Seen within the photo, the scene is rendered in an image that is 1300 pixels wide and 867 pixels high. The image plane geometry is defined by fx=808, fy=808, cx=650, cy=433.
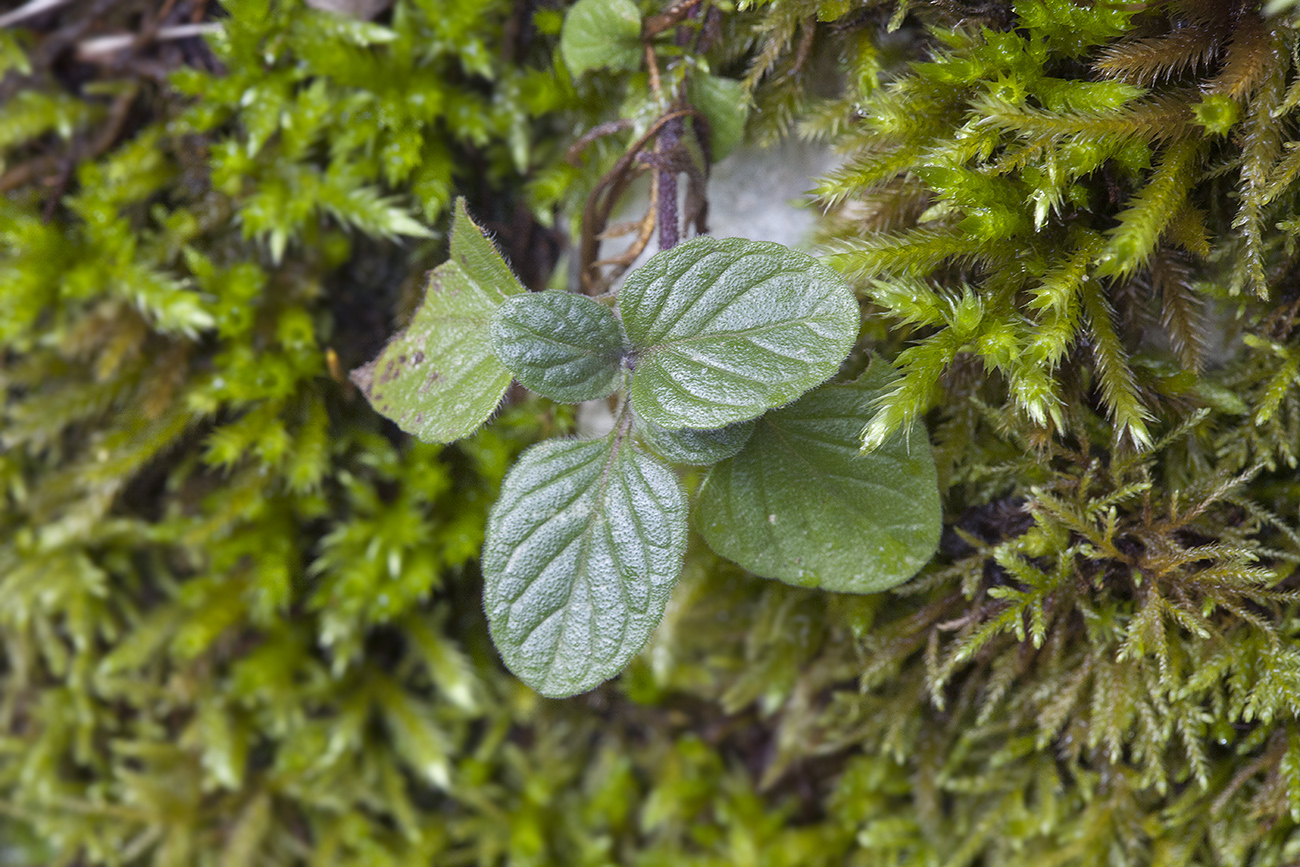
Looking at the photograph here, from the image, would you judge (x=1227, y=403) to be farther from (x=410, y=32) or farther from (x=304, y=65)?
(x=304, y=65)

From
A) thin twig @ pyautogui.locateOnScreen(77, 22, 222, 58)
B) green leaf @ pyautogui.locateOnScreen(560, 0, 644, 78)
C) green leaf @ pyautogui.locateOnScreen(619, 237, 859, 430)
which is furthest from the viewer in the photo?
thin twig @ pyautogui.locateOnScreen(77, 22, 222, 58)

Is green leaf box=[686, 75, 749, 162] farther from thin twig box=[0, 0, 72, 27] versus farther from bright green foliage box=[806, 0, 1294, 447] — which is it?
thin twig box=[0, 0, 72, 27]

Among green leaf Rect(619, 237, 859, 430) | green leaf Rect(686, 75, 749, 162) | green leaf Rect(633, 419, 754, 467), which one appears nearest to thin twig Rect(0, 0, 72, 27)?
green leaf Rect(686, 75, 749, 162)

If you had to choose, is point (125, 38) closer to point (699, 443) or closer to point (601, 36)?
point (601, 36)

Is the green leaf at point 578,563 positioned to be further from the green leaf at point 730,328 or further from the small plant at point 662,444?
the green leaf at point 730,328

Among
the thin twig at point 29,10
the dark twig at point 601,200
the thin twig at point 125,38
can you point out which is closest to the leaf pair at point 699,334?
the dark twig at point 601,200

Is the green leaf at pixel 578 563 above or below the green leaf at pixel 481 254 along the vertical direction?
below
